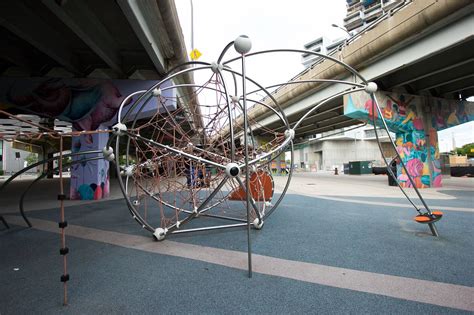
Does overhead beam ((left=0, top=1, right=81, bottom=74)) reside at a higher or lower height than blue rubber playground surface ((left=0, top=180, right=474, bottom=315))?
higher

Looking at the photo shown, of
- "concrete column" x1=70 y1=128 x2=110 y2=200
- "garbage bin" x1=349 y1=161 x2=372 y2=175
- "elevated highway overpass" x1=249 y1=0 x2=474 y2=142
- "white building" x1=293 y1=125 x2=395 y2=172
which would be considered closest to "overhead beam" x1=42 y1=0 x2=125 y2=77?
"concrete column" x1=70 y1=128 x2=110 y2=200

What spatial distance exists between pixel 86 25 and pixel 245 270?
699 cm

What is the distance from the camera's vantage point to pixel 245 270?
9.48 ft

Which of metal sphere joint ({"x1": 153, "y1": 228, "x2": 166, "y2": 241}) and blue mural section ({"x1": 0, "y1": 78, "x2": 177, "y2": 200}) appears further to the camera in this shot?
blue mural section ({"x1": 0, "y1": 78, "x2": 177, "y2": 200})

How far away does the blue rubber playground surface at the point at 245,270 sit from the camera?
85.9 inches

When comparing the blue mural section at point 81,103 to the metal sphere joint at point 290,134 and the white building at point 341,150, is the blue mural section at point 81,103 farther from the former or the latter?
the white building at point 341,150

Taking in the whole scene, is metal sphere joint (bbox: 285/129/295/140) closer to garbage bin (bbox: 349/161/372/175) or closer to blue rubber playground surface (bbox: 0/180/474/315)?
blue rubber playground surface (bbox: 0/180/474/315)

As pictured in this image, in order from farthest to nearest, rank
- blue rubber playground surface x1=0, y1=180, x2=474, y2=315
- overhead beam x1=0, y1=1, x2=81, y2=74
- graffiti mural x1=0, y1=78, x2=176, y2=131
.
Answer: graffiti mural x1=0, y1=78, x2=176, y2=131
overhead beam x1=0, y1=1, x2=81, y2=74
blue rubber playground surface x1=0, y1=180, x2=474, y2=315

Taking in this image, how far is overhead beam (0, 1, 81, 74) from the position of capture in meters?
5.77

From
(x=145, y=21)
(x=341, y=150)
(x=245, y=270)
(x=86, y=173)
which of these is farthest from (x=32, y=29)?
(x=341, y=150)

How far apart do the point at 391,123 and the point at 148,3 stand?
11.4 m

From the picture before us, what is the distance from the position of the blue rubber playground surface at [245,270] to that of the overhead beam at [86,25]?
15.0ft

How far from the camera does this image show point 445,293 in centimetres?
230

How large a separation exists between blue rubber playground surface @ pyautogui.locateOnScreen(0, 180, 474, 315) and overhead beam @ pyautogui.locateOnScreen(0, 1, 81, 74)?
188 inches
